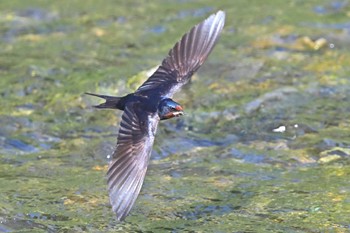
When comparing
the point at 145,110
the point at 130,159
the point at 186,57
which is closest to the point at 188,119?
the point at 186,57

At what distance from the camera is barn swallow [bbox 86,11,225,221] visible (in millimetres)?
5246

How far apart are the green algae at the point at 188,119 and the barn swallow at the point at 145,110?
1.88ft

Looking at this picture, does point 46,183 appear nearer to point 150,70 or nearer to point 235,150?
point 235,150

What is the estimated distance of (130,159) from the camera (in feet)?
17.9

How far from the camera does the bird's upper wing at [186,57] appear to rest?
630 cm

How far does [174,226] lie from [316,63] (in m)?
3.54

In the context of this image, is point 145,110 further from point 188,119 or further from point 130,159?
point 188,119

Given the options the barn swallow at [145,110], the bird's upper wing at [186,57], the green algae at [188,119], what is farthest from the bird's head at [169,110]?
the green algae at [188,119]

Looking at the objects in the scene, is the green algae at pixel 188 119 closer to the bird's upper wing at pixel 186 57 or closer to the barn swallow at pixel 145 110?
the barn swallow at pixel 145 110

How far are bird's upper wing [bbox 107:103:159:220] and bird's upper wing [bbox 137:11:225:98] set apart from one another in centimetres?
44

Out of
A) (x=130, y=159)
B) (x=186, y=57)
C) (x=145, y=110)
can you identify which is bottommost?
(x=130, y=159)

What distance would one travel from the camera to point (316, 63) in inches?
354

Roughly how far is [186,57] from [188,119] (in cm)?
151

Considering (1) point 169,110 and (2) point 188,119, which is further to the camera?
(2) point 188,119
